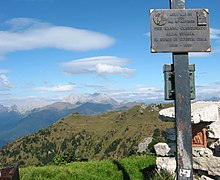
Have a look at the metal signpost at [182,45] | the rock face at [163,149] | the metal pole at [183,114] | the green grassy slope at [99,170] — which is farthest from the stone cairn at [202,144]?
the metal signpost at [182,45]

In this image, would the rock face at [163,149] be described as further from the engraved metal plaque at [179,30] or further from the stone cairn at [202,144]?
the engraved metal plaque at [179,30]

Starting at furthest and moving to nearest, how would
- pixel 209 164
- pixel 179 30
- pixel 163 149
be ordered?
pixel 163 149, pixel 209 164, pixel 179 30

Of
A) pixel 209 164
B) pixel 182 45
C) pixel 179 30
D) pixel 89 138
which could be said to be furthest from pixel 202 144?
pixel 89 138

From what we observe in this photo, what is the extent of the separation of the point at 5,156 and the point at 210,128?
152443 millimetres

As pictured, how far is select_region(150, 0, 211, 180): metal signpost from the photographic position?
7230 millimetres

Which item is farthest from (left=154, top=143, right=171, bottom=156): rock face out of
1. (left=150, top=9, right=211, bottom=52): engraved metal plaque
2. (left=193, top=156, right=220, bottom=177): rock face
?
(left=150, top=9, right=211, bottom=52): engraved metal plaque

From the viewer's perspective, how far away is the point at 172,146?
1484cm

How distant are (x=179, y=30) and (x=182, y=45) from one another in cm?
33

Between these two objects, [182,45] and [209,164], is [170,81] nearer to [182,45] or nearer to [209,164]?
[182,45]

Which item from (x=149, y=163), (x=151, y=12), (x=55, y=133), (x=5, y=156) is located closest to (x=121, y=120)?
(x=55, y=133)

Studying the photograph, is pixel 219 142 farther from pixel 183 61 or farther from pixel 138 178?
pixel 183 61

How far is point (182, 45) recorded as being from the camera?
23.7 ft

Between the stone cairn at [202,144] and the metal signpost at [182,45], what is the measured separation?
573 cm

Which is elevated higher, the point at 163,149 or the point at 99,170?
the point at 163,149
